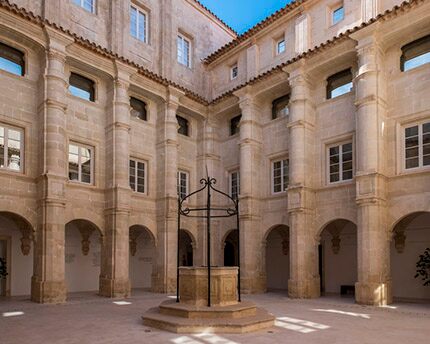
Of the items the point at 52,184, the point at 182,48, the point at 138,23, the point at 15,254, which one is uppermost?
the point at 138,23

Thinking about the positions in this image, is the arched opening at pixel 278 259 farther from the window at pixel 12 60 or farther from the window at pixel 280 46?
the window at pixel 12 60

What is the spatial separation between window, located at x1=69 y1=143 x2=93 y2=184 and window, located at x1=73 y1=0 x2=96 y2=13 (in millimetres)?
5723

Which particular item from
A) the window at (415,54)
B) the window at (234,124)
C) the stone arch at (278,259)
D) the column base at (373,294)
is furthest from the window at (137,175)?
the window at (415,54)

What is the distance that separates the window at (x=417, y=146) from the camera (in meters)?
14.0

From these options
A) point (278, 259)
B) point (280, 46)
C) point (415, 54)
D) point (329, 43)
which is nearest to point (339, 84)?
point (329, 43)

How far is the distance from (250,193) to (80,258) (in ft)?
26.3

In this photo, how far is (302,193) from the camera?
16406 millimetres

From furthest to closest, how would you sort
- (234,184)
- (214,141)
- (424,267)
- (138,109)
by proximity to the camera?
(214,141) → (234,184) → (138,109) → (424,267)

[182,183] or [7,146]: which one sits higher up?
[7,146]

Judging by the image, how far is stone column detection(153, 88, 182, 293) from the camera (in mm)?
18422

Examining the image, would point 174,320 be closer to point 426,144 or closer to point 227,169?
point 426,144

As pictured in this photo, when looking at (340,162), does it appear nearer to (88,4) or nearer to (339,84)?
(339,84)

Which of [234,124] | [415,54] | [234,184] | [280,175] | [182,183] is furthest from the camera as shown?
[234,124]

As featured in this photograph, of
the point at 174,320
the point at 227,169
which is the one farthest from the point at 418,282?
the point at 174,320
